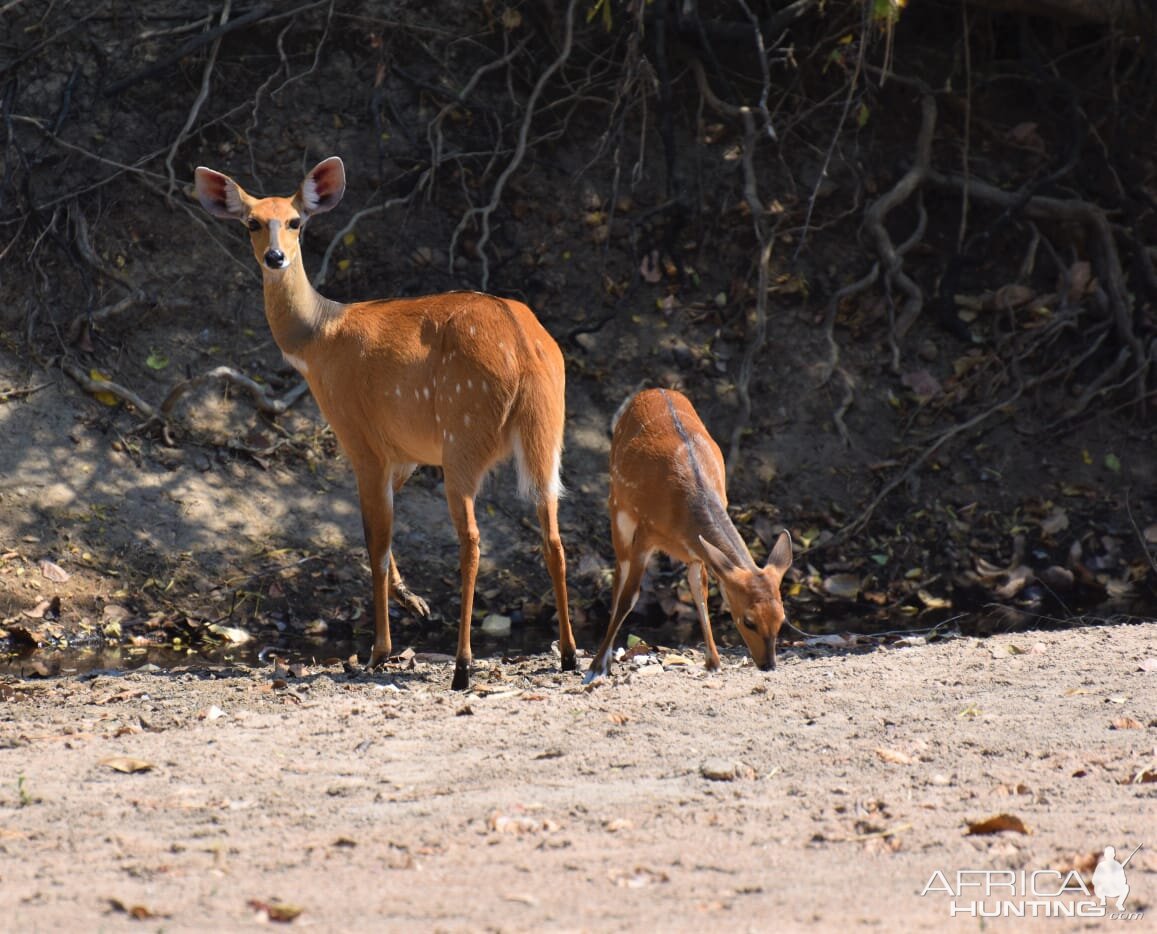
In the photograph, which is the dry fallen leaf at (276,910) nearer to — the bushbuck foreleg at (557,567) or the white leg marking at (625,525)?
the bushbuck foreleg at (557,567)

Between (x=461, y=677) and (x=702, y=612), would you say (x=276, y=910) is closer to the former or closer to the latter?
(x=461, y=677)

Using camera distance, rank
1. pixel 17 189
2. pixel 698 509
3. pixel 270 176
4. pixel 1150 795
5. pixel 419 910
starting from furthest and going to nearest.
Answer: pixel 270 176 → pixel 17 189 → pixel 698 509 → pixel 1150 795 → pixel 419 910

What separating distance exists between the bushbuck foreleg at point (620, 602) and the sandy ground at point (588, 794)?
181 mm

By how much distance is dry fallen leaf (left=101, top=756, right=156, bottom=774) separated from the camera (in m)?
5.41

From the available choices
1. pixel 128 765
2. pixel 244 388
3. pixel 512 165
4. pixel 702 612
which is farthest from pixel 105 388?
pixel 128 765

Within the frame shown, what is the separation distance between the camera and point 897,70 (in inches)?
492

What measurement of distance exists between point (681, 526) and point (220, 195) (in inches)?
112

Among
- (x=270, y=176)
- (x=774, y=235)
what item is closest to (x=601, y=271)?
(x=774, y=235)

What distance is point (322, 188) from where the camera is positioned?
8.02 m

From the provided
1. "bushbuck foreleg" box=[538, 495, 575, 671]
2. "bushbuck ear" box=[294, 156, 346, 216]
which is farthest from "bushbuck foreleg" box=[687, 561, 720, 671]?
"bushbuck ear" box=[294, 156, 346, 216]

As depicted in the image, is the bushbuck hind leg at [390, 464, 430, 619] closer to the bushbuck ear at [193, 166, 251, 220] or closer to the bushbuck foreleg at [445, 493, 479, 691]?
the bushbuck foreleg at [445, 493, 479, 691]

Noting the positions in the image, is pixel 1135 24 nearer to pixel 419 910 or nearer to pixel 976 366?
pixel 976 366

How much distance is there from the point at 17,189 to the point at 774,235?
17.7 feet

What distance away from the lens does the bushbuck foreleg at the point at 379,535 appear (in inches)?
306
